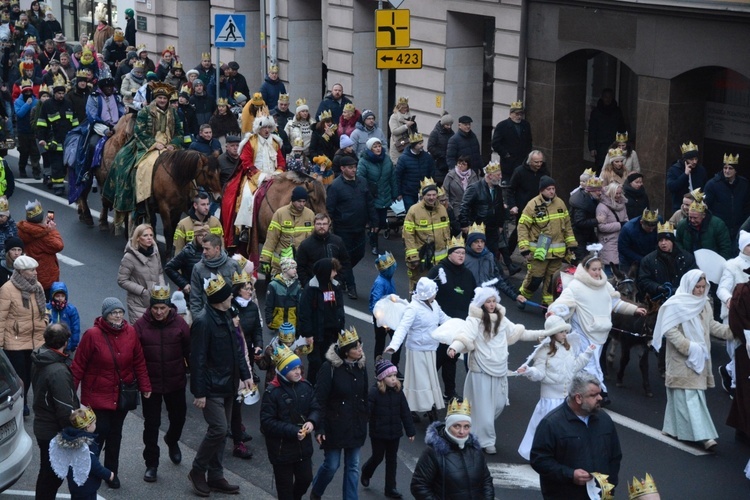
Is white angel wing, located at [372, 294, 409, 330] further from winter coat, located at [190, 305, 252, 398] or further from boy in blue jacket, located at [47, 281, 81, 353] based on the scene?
boy in blue jacket, located at [47, 281, 81, 353]

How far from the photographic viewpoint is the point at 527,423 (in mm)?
13695

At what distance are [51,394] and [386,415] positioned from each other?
2.66 m

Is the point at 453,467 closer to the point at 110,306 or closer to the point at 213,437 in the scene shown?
the point at 213,437

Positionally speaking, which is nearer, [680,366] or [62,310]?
[680,366]

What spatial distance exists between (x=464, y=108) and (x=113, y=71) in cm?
1125

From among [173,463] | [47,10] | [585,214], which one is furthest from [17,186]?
[47,10]

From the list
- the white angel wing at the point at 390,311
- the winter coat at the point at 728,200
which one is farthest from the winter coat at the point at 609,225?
the white angel wing at the point at 390,311

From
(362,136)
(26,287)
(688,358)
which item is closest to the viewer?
(688,358)

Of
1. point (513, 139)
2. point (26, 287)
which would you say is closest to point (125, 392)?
point (26, 287)

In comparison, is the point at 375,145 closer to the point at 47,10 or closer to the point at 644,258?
the point at 644,258

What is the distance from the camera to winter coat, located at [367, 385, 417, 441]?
11.5 metres

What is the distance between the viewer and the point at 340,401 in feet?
37.2

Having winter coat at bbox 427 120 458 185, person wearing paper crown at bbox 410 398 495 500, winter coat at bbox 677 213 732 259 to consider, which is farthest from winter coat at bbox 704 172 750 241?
person wearing paper crown at bbox 410 398 495 500

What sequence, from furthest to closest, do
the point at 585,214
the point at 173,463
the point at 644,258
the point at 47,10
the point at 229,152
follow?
the point at 47,10
the point at 229,152
the point at 585,214
the point at 644,258
the point at 173,463
